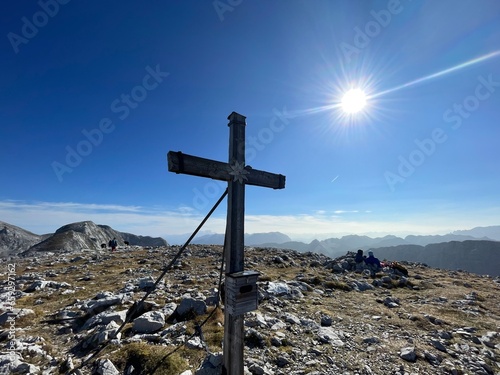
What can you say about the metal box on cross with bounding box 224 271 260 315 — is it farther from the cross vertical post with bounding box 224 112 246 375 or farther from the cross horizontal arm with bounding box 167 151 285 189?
the cross horizontal arm with bounding box 167 151 285 189

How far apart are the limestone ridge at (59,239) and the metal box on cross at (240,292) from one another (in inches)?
1848

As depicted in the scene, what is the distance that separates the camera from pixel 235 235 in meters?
4.96

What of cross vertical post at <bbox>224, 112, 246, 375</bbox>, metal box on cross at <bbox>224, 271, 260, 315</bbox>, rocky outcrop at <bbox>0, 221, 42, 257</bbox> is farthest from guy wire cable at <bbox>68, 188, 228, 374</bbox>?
rocky outcrop at <bbox>0, 221, 42, 257</bbox>

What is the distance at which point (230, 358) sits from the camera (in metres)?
4.84

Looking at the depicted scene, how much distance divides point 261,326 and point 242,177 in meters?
6.23

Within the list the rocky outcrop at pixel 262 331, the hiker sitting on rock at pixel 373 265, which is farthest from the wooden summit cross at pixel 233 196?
the hiker sitting on rock at pixel 373 265

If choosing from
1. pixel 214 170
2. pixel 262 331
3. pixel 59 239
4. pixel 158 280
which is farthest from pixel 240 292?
pixel 59 239

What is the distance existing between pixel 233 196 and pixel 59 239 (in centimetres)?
5717

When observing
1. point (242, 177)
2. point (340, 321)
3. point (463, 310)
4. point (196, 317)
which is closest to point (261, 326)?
point (196, 317)

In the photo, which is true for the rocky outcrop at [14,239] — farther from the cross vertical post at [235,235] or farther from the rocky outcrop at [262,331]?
the cross vertical post at [235,235]

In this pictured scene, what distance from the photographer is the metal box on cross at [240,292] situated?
469cm

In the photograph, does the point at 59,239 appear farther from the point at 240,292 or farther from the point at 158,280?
the point at 240,292

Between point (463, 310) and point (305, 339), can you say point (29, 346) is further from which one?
point (463, 310)

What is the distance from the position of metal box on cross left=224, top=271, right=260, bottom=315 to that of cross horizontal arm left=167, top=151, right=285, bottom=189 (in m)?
2.04
